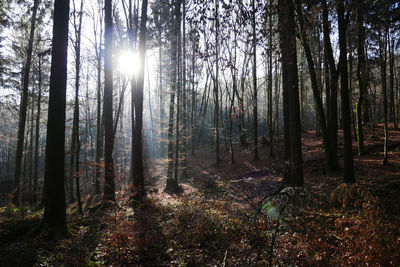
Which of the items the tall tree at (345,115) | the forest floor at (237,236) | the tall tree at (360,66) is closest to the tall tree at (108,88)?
the forest floor at (237,236)

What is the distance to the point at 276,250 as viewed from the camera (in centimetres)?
429

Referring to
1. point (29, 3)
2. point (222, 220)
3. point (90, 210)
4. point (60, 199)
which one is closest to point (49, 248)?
point (60, 199)

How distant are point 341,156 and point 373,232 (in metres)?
9.90

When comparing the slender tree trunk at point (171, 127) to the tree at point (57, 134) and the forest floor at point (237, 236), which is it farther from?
the tree at point (57, 134)

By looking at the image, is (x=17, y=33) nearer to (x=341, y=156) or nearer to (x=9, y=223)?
(x=9, y=223)

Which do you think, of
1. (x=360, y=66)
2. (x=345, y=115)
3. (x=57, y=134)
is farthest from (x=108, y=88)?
(x=360, y=66)

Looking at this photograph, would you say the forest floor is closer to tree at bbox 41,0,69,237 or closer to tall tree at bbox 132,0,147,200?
tree at bbox 41,0,69,237

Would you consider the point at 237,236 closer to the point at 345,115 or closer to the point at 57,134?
the point at 57,134

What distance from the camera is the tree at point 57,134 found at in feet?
19.1

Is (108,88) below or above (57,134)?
above

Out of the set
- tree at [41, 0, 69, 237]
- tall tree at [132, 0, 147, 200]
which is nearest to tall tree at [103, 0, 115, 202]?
tall tree at [132, 0, 147, 200]

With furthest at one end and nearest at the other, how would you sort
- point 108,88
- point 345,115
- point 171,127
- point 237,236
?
point 171,127 → point 108,88 → point 345,115 → point 237,236

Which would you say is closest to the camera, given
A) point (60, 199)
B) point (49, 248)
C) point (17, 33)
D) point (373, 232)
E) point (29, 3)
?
point (373, 232)

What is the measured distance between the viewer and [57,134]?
234 inches
